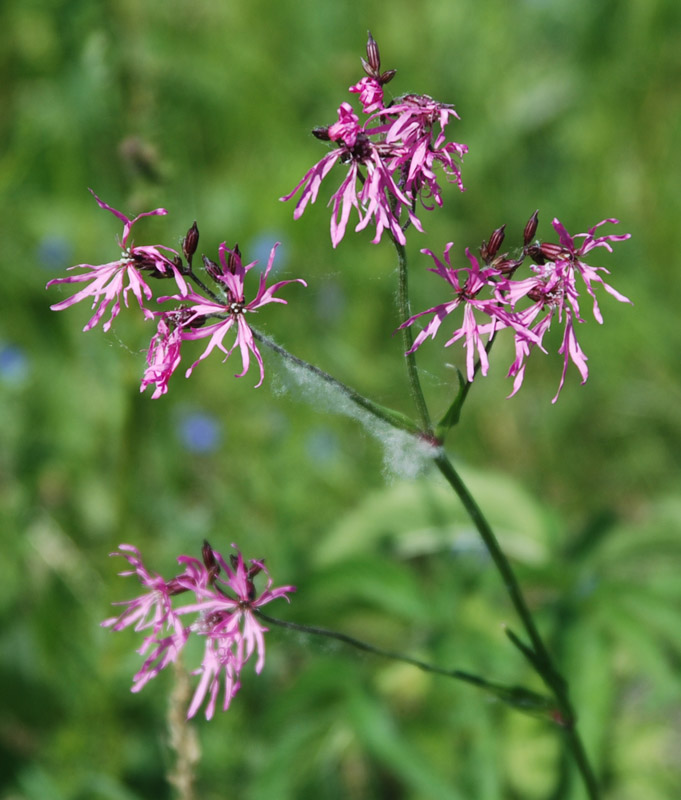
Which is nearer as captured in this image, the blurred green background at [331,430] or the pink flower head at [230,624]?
the pink flower head at [230,624]

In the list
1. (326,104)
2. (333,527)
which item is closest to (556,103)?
(326,104)

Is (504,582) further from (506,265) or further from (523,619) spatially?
(506,265)

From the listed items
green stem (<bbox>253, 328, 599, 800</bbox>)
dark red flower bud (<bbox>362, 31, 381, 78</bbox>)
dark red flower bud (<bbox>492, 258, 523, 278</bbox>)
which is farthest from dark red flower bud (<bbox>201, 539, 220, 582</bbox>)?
dark red flower bud (<bbox>362, 31, 381, 78</bbox>)

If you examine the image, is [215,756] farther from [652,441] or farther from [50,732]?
[652,441]

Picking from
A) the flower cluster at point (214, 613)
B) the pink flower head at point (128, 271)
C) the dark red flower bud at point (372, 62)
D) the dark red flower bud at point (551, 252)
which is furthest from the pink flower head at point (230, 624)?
the dark red flower bud at point (372, 62)

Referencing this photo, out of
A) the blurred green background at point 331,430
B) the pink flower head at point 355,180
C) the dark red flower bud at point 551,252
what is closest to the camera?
the pink flower head at point 355,180

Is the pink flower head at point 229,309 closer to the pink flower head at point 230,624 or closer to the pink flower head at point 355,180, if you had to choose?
the pink flower head at point 355,180

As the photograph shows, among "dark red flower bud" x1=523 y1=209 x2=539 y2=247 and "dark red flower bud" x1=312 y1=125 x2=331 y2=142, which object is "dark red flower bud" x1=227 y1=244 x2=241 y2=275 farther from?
"dark red flower bud" x1=523 y1=209 x2=539 y2=247
